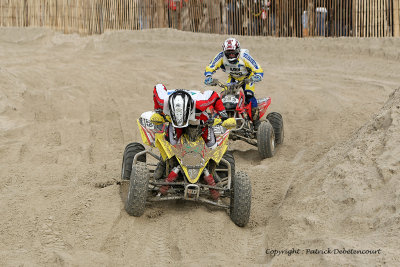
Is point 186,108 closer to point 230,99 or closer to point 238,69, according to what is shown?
point 230,99

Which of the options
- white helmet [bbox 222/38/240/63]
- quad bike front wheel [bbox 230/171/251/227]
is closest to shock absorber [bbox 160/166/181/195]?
quad bike front wheel [bbox 230/171/251/227]

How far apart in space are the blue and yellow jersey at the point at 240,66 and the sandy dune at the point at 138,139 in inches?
52.3

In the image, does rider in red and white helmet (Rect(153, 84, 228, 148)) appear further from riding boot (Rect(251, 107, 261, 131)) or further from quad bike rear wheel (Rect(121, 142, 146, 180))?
riding boot (Rect(251, 107, 261, 131))

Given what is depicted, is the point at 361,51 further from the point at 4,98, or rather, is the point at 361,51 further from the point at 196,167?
the point at 196,167

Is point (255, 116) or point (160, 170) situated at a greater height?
point (255, 116)

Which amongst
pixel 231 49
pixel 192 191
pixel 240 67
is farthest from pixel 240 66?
pixel 192 191

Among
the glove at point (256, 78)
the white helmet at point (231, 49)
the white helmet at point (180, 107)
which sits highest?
the white helmet at point (231, 49)

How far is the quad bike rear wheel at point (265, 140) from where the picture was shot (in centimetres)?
1040

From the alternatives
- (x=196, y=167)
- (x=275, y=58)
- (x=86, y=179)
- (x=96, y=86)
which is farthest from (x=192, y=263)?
(x=275, y=58)

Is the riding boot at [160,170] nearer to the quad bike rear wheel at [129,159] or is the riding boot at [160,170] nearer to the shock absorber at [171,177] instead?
the shock absorber at [171,177]

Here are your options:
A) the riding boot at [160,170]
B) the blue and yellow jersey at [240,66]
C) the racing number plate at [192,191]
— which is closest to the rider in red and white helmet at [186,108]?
the riding boot at [160,170]

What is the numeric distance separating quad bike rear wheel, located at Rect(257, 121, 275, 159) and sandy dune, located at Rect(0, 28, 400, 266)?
6.0 inches

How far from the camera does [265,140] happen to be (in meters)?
10.4

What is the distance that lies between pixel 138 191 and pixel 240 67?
4.90 metres
